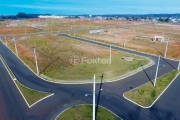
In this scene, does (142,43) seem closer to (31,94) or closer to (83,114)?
(31,94)

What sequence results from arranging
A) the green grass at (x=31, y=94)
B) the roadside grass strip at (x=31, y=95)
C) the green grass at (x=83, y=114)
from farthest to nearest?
the green grass at (x=31, y=94)
the roadside grass strip at (x=31, y=95)
the green grass at (x=83, y=114)

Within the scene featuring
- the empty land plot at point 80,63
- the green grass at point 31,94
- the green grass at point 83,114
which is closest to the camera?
the green grass at point 83,114

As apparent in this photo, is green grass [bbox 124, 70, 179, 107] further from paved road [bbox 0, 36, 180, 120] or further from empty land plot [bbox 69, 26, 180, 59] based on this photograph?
empty land plot [bbox 69, 26, 180, 59]

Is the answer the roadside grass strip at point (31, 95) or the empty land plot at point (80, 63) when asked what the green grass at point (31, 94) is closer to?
the roadside grass strip at point (31, 95)

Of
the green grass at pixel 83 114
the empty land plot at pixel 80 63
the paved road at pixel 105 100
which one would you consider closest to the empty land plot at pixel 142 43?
the empty land plot at pixel 80 63

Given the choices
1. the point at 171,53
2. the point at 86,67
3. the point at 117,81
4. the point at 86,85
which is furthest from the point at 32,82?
the point at 171,53

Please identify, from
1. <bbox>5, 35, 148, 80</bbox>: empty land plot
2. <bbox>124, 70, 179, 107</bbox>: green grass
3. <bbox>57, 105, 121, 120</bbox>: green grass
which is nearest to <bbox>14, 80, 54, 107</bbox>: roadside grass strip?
<bbox>57, 105, 121, 120</bbox>: green grass
